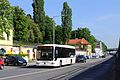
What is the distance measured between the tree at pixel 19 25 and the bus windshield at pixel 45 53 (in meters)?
47.4

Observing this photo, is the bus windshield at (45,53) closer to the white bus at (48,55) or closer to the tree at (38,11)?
the white bus at (48,55)

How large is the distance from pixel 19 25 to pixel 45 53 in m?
48.9

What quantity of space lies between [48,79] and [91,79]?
2856 mm

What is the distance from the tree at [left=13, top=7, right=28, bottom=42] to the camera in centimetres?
8888

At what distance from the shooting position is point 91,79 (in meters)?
24.3

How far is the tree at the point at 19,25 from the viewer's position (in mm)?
88875

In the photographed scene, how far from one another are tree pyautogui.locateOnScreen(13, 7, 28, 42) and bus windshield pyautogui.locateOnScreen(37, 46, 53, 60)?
155 ft

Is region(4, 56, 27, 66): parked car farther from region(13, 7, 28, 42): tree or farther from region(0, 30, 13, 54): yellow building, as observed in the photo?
region(13, 7, 28, 42): tree

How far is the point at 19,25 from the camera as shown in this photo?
8906 cm

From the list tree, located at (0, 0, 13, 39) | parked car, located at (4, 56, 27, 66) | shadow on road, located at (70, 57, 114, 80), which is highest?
tree, located at (0, 0, 13, 39)

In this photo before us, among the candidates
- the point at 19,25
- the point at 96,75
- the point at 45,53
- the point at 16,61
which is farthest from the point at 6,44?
the point at 96,75

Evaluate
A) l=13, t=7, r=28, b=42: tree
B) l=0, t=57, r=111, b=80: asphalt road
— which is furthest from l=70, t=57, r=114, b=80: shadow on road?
l=13, t=7, r=28, b=42: tree

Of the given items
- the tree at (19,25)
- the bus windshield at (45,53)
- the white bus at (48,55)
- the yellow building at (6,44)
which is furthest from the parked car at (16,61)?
the tree at (19,25)

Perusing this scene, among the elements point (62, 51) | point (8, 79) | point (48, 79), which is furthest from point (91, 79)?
point (62, 51)
